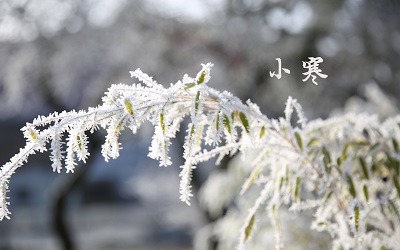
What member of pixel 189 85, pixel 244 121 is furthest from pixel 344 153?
pixel 189 85

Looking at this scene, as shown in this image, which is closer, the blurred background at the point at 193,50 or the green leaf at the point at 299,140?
the green leaf at the point at 299,140

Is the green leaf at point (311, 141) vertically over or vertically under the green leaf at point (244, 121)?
over

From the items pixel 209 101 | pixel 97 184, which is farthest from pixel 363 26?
pixel 97 184

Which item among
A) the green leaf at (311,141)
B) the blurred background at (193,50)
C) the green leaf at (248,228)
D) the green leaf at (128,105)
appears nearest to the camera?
the green leaf at (128,105)

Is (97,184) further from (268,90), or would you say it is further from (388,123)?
(388,123)

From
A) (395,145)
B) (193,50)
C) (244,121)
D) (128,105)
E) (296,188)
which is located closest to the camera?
(128,105)

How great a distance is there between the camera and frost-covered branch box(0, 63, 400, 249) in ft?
4.02

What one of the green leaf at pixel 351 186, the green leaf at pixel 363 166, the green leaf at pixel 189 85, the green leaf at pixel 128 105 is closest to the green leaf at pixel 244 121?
the green leaf at pixel 189 85

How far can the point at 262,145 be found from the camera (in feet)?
4.97

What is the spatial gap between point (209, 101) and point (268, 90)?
5.74 meters

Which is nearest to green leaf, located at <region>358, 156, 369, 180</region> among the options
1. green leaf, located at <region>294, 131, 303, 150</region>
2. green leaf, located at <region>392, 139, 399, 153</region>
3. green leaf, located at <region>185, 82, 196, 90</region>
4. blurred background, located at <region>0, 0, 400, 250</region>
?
green leaf, located at <region>392, 139, 399, 153</region>

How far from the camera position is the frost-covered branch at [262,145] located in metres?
1.23

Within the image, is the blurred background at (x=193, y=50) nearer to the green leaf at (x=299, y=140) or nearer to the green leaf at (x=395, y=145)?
the green leaf at (x=395, y=145)

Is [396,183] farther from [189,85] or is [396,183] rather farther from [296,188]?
[189,85]
